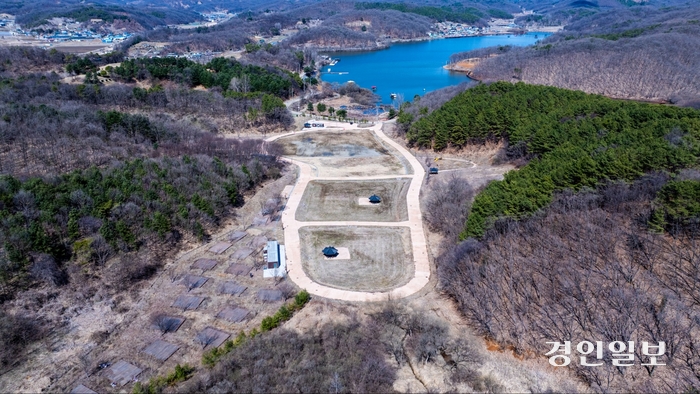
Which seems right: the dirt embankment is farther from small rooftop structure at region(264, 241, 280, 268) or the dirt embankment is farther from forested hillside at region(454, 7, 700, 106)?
small rooftop structure at region(264, 241, 280, 268)

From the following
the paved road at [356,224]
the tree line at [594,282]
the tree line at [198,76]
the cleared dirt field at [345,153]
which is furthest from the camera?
Answer: the tree line at [198,76]

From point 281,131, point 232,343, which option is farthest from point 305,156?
point 232,343

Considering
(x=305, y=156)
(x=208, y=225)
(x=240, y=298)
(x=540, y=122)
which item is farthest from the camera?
(x=305, y=156)

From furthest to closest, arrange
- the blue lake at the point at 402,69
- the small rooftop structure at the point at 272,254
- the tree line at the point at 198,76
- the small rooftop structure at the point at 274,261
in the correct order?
the blue lake at the point at 402,69
the tree line at the point at 198,76
the small rooftop structure at the point at 272,254
the small rooftop structure at the point at 274,261

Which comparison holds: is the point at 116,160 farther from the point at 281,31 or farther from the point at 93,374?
the point at 281,31

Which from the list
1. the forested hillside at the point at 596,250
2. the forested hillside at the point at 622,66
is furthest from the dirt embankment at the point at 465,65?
the forested hillside at the point at 596,250

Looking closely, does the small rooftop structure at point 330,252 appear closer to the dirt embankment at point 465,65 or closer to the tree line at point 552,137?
the tree line at point 552,137

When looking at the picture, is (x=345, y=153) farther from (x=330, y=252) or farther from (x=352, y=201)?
(x=330, y=252)

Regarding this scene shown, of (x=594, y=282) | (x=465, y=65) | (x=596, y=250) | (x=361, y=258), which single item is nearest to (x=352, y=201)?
(x=361, y=258)

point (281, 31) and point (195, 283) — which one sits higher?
point (281, 31)
